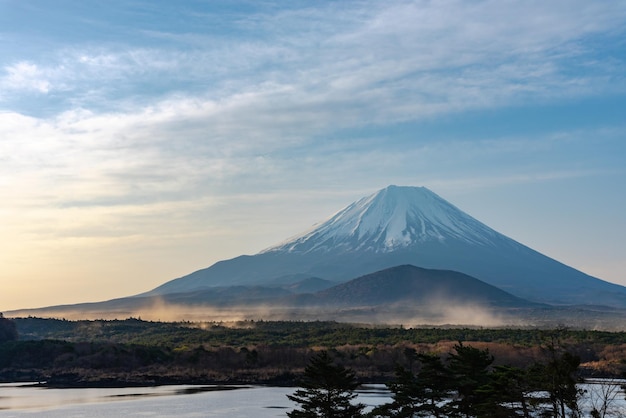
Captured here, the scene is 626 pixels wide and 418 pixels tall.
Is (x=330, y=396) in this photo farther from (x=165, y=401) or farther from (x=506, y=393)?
(x=165, y=401)

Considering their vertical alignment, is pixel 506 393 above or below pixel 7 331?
below

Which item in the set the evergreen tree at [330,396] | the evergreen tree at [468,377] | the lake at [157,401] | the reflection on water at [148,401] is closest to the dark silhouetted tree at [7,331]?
the reflection on water at [148,401]

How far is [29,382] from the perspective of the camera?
287ft

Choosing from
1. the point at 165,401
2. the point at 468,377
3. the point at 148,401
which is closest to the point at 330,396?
the point at 468,377

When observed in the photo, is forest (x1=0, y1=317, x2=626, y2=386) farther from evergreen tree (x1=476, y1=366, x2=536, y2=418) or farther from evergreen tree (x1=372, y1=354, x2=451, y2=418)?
evergreen tree (x1=476, y1=366, x2=536, y2=418)

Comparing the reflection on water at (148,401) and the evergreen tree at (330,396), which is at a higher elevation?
the evergreen tree at (330,396)

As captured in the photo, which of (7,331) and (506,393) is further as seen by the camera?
(7,331)

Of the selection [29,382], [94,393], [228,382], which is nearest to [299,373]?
[228,382]

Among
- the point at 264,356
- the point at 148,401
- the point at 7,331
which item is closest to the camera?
the point at 148,401

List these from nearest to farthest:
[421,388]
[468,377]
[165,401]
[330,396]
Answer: [468,377] < [330,396] < [421,388] < [165,401]

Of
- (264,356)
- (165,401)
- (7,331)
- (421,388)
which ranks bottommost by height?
(165,401)

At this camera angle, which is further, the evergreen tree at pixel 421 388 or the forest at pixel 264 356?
the forest at pixel 264 356

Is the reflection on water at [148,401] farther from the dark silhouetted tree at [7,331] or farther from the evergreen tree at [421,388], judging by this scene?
the dark silhouetted tree at [7,331]

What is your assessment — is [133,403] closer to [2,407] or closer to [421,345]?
[2,407]
